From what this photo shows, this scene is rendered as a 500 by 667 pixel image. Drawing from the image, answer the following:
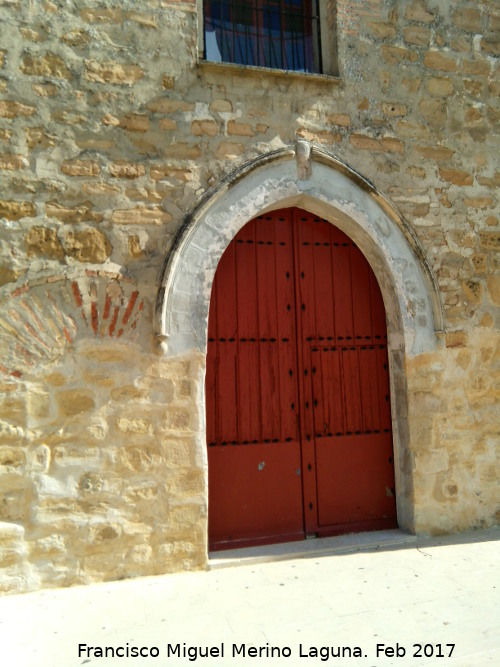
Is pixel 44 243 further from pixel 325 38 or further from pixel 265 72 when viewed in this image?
pixel 325 38

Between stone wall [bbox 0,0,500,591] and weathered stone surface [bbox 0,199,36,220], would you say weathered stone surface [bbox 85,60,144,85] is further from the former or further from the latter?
weathered stone surface [bbox 0,199,36,220]

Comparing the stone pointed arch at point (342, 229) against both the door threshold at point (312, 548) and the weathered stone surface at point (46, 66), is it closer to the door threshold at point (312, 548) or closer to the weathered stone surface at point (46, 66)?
the door threshold at point (312, 548)

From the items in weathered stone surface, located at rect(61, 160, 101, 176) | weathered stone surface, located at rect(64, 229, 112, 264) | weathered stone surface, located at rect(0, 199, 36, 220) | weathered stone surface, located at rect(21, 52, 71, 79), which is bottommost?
weathered stone surface, located at rect(64, 229, 112, 264)

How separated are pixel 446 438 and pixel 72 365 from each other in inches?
106

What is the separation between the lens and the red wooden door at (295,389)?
3629mm

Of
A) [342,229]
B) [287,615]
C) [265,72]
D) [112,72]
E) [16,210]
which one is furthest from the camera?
[342,229]

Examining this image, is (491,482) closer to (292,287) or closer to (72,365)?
(292,287)

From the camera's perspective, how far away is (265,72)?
3689mm

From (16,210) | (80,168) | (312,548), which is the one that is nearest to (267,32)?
(80,168)

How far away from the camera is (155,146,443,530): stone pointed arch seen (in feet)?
11.1

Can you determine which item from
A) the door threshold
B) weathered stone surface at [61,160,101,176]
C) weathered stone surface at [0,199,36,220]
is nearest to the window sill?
weathered stone surface at [61,160,101,176]

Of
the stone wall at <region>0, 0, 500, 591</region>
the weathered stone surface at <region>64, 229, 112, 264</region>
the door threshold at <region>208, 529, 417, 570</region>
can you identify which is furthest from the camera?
the door threshold at <region>208, 529, 417, 570</region>

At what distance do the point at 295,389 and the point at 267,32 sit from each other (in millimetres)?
2794

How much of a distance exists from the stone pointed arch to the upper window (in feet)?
2.97
